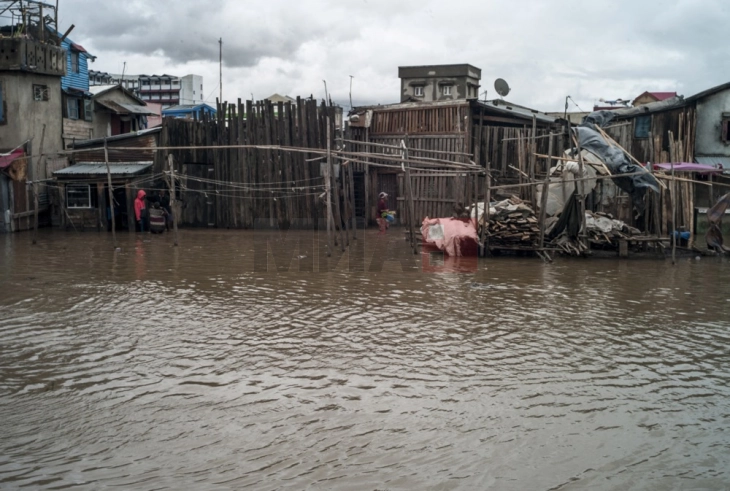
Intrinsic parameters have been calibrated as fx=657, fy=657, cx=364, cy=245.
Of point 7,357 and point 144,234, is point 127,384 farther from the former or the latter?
point 144,234

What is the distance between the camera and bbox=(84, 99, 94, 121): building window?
1046 inches

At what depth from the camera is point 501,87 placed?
22.9 m

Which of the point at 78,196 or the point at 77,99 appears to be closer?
the point at 78,196

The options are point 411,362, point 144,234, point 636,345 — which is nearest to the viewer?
point 411,362

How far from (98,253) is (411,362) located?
1146 cm

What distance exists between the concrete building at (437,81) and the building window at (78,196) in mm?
23215

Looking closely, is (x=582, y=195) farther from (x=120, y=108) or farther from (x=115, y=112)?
(x=115, y=112)

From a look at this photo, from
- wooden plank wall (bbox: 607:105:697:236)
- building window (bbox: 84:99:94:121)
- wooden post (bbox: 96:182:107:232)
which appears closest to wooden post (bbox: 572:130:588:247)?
wooden plank wall (bbox: 607:105:697:236)

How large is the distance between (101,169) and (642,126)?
17.7 meters

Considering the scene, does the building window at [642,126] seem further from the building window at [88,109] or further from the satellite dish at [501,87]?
the building window at [88,109]

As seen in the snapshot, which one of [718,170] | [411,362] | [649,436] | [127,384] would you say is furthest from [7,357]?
[718,170]

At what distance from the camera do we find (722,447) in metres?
5.15

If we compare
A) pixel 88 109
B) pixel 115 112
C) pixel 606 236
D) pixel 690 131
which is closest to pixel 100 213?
pixel 88 109

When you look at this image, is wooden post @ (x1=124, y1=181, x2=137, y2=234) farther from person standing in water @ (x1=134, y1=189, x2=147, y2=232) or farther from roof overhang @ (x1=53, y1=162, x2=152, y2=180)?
person standing in water @ (x1=134, y1=189, x2=147, y2=232)
